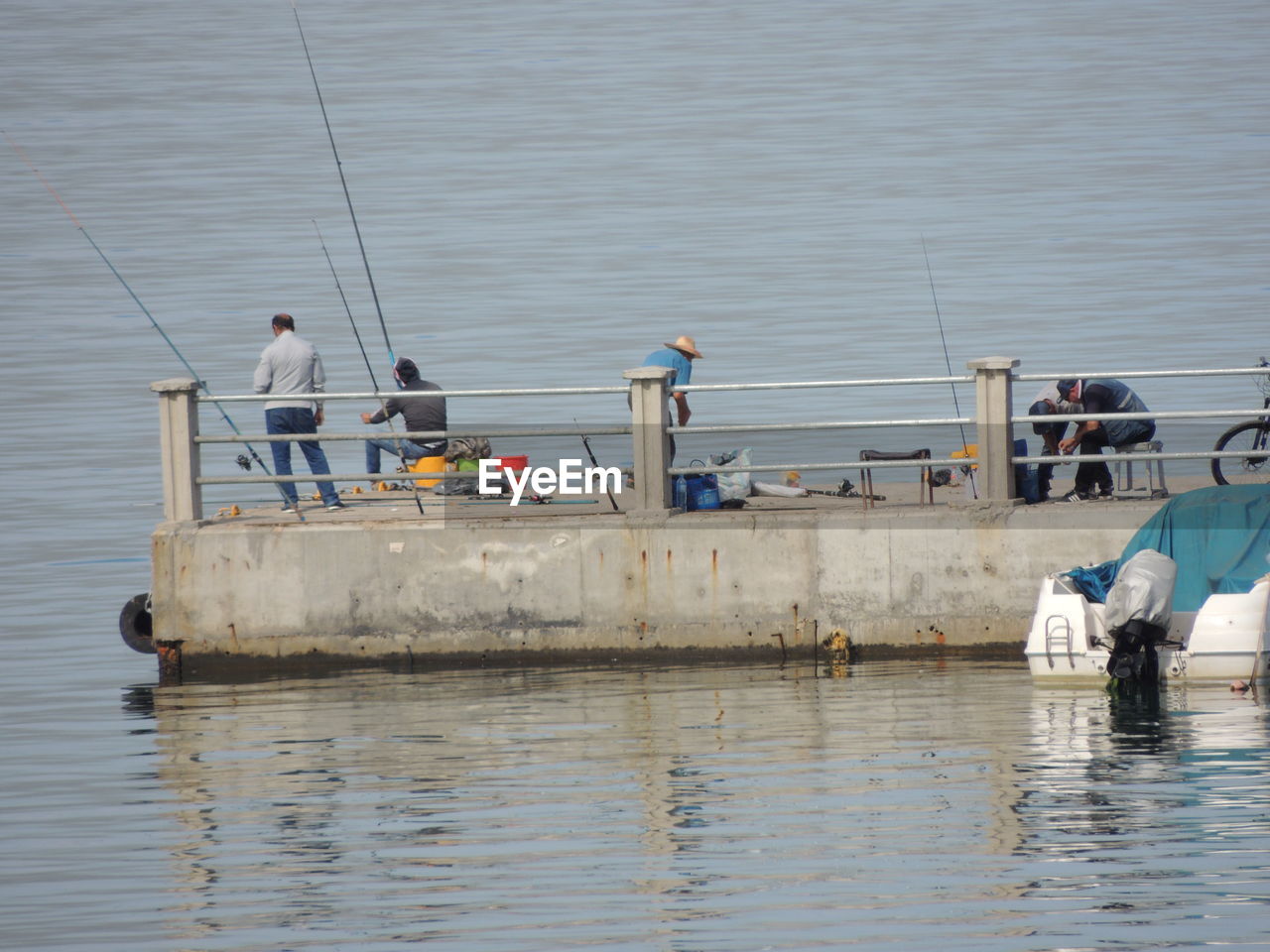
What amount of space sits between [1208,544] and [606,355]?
28.3m

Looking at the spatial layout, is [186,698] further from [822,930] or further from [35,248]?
[35,248]

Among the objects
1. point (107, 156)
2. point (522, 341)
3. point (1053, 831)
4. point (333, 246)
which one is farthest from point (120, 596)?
point (107, 156)

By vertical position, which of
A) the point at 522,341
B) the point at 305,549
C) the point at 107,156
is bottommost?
the point at 305,549

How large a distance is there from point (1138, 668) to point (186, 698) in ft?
23.8

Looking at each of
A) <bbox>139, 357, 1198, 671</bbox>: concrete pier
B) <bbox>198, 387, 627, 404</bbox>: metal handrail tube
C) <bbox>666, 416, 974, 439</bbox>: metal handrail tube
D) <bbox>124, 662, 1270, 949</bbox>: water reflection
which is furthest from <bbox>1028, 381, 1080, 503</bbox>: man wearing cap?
Answer: <bbox>198, 387, 627, 404</bbox>: metal handrail tube

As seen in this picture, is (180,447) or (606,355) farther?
(606,355)

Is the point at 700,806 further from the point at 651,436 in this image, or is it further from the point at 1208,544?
the point at 1208,544

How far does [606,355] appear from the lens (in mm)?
42156

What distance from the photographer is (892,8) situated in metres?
118

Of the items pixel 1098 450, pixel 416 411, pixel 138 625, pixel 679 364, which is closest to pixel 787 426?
pixel 679 364

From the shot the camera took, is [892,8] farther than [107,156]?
Yes

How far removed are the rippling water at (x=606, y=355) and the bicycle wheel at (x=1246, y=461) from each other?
2580 millimetres

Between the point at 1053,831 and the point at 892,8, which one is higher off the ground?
the point at 892,8

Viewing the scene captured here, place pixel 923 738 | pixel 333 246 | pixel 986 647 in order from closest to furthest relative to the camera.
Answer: pixel 923 738
pixel 986 647
pixel 333 246
